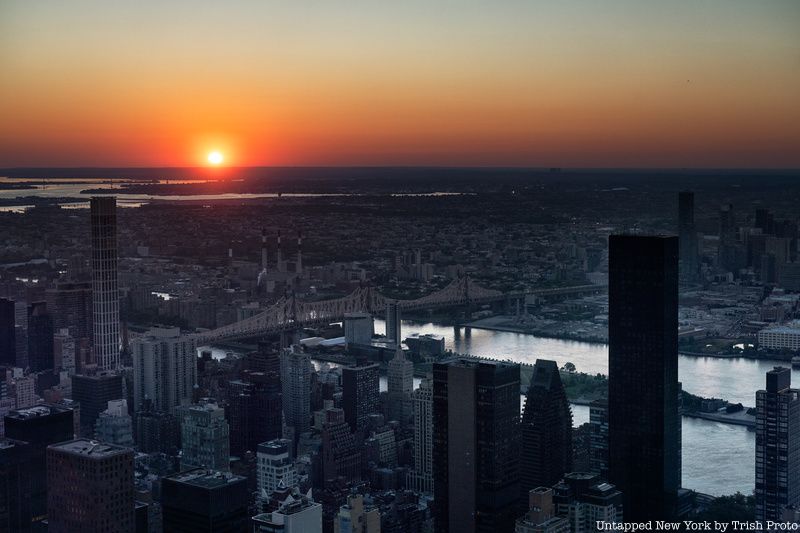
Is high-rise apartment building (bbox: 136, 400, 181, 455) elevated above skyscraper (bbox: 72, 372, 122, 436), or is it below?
below

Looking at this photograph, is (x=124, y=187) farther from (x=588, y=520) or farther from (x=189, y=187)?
(x=588, y=520)

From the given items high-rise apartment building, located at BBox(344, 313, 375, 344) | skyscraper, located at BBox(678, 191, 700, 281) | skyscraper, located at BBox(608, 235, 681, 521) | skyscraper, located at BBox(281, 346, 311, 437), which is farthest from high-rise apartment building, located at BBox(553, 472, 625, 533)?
high-rise apartment building, located at BBox(344, 313, 375, 344)

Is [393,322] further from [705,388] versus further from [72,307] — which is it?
[705,388]

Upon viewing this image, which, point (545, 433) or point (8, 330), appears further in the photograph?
point (8, 330)

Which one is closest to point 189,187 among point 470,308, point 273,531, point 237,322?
point 237,322

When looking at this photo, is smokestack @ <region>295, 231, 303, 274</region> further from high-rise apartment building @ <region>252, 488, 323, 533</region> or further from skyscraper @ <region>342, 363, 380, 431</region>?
high-rise apartment building @ <region>252, 488, 323, 533</region>

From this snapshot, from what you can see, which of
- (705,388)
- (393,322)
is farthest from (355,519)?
(393,322)
